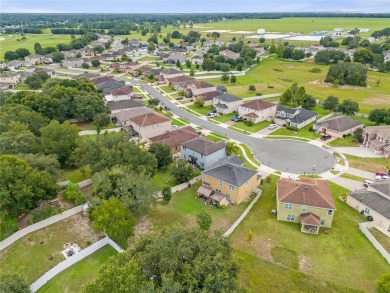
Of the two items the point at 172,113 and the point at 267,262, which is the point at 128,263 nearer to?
the point at 267,262

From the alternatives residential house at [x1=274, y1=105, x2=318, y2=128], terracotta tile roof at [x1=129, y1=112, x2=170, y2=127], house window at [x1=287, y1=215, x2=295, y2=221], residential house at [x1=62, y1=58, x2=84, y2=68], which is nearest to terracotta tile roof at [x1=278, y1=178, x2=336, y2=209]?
house window at [x1=287, y1=215, x2=295, y2=221]

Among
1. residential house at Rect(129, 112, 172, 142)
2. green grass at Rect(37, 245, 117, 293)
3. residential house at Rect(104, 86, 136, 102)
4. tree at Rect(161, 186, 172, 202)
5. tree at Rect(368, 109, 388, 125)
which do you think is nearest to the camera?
green grass at Rect(37, 245, 117, 293)

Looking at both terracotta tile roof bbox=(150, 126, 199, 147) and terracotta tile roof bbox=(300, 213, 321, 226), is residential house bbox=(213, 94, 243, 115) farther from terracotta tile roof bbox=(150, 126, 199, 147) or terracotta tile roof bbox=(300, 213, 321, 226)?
terracotta tile roof bbox=(300, 213, 321, 226)

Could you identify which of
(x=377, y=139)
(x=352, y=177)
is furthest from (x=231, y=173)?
(x=377, y=139)

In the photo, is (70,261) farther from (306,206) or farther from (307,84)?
(307,84)

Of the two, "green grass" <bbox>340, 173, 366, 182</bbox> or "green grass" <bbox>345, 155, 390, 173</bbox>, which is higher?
"green grass" <bbox>345, 155, 390, 173</bbox>

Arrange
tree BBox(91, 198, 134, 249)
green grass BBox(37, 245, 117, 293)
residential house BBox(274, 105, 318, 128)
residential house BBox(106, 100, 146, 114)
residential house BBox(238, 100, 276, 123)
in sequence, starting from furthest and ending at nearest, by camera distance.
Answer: residential house BBox(106, 100, 146, 114), residential house BBox(238, 100, 276, 123), residential house BBox(274, 105, 318, 128), tree BBox(91, 198, 134, 249), green grass BBox(37, 245, 117, 293)
